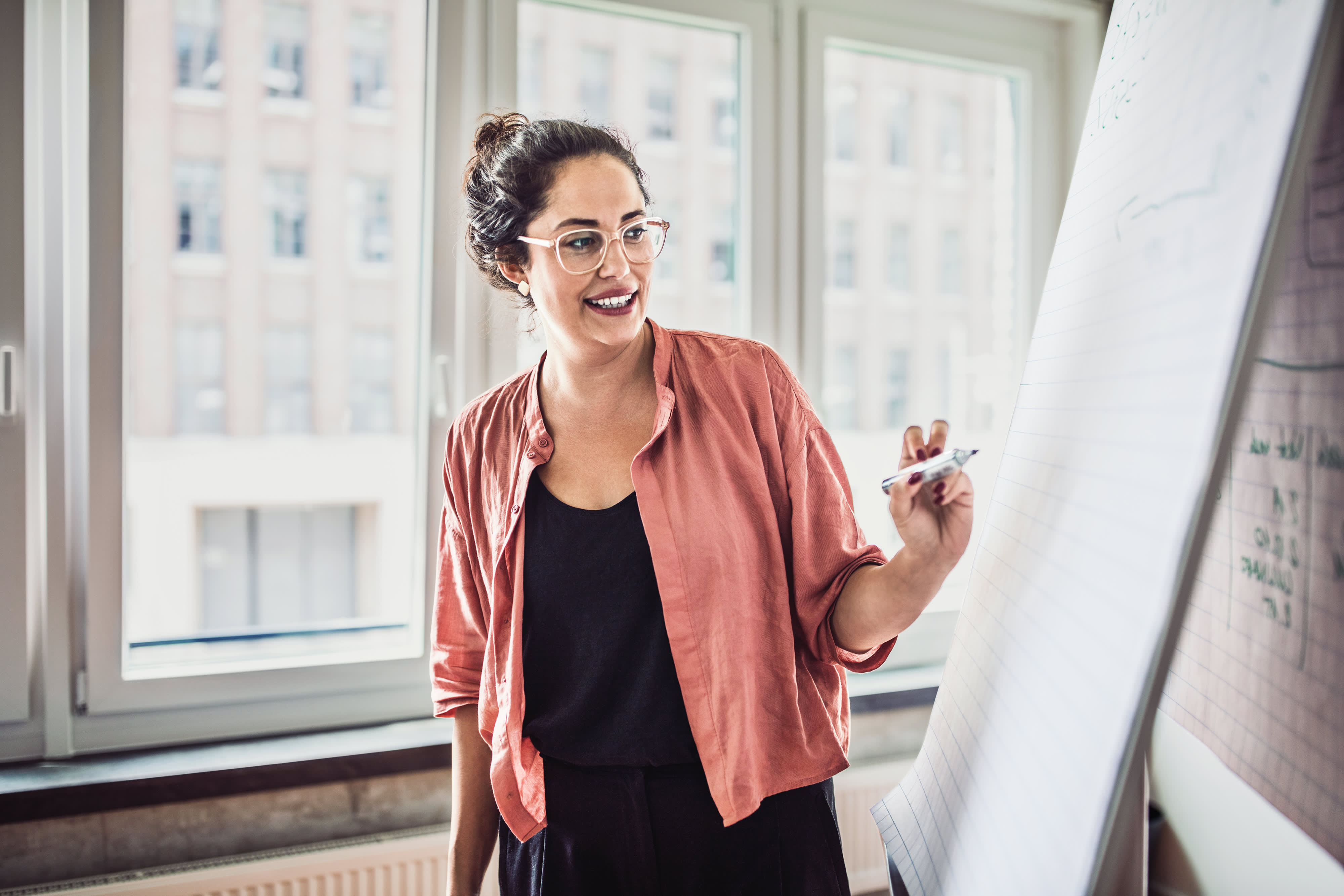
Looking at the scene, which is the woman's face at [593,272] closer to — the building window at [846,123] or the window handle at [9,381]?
the window handle at [9,381]

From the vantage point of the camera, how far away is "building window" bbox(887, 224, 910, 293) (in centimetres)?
185

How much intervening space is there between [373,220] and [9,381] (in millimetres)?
652

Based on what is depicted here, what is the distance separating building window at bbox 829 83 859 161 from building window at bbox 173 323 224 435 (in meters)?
1.36

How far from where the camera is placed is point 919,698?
160 cm

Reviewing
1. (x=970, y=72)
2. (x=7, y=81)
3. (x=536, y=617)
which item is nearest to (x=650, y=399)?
(x=536, y=617)

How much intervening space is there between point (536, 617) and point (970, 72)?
1678mm

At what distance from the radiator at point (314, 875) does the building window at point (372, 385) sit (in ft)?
2.46

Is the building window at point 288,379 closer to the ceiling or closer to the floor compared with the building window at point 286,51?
closer to the floor

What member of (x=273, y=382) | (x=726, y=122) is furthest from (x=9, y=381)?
(x=726, y=122)

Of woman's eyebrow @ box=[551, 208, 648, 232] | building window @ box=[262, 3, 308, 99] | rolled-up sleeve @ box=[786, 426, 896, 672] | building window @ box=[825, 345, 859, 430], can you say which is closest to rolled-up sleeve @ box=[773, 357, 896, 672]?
rolled-up sleeve @ box=[786, 426, 896, 672]

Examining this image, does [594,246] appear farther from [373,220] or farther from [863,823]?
[863,823]

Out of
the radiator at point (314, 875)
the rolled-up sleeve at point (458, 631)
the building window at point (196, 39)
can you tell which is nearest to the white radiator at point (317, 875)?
the radiator at point (314, 875)

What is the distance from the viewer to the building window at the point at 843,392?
1749 millimetres

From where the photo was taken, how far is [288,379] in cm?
151
